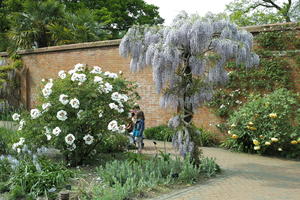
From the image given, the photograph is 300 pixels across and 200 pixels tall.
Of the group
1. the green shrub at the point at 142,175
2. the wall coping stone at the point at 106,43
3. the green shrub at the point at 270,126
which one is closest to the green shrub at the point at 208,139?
the green shrub at the point at 270,126

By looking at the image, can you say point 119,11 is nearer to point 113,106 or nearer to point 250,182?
point 113,106

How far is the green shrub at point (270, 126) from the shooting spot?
10.9m

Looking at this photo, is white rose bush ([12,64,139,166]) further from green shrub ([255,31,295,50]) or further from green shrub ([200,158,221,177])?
green shrub ([255,31,295,50])

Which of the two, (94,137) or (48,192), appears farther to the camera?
(94,137)

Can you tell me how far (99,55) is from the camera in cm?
1762

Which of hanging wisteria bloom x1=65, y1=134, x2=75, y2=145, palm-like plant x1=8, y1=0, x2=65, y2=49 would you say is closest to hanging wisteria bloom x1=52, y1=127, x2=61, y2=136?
hanging wisteria bloom x1=65, y1=134, x2=75, y2=145

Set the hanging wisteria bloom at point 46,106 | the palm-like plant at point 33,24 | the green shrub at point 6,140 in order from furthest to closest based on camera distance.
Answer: the palm-like plant at point 33,24 → the green shrub at point 6,140 → the hanging wisteria bloom at point 46,106

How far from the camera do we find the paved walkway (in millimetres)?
6855

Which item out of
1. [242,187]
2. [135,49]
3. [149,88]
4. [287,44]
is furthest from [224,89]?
[242,187]

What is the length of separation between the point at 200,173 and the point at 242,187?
49.0 inches

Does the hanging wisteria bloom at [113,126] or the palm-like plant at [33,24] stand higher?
the palm-like plant at [33,24]

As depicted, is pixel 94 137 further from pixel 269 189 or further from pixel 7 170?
pixel 269 189

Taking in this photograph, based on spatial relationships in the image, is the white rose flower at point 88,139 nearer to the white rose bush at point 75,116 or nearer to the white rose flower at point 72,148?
the white rose bush at point 75,116

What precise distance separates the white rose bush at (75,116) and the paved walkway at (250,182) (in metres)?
2.35
